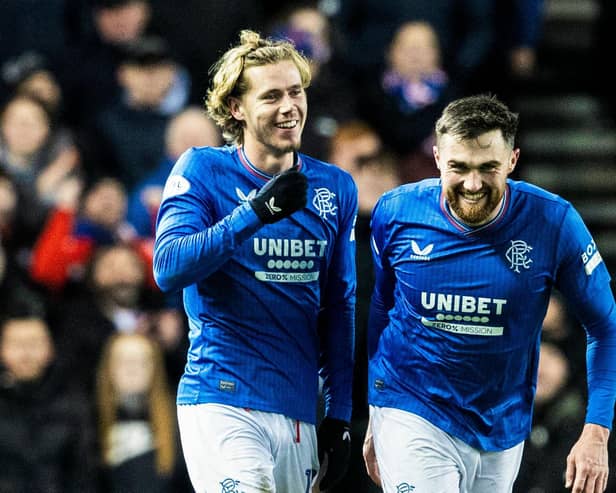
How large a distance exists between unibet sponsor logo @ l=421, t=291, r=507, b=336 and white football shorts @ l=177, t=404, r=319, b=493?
634mm

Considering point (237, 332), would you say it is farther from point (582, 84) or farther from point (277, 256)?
point (582, 84)

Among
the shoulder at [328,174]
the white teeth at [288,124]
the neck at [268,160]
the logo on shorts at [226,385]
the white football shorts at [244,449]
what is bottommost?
the white football shorts at [244,449]

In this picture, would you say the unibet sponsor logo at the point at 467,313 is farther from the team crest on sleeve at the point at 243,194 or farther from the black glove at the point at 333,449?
the team crest on sleeve at the point at 243,194

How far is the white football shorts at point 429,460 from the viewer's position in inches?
183

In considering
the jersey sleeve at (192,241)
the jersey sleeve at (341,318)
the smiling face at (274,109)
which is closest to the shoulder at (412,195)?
the jersey sleeve at (341,318)

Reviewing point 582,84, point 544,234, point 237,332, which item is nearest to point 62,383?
point 237,332

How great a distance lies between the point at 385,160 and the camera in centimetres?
767

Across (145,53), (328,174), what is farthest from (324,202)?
(145,53)

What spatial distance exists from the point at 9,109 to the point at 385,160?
2258 millimetres

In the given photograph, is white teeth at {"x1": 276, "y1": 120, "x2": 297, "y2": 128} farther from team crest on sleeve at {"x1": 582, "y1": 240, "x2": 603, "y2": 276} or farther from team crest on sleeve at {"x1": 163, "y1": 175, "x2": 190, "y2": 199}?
team crest on sleeve at {"x1": 582, "y1": 240, "x2": 603, "y2": 276}

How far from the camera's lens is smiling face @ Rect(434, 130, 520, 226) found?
4555mm

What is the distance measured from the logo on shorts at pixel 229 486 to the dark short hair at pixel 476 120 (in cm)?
143

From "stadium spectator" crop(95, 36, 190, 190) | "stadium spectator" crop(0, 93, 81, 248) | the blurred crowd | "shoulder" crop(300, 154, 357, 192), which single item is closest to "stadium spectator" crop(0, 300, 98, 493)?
the blurred crowd

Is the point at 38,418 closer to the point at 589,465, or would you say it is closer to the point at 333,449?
the point at 333,449
